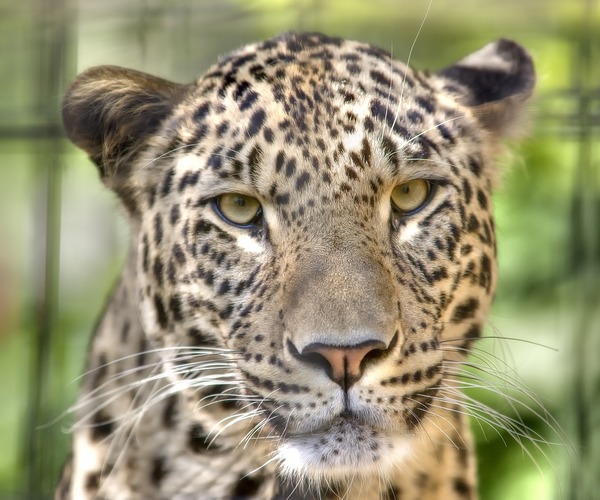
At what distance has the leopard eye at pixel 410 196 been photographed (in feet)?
6.45

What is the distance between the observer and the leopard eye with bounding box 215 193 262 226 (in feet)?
6.44

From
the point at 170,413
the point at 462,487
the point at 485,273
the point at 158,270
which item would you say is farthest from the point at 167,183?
the point at 462,487

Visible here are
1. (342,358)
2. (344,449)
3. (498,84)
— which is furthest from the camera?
(498,84)

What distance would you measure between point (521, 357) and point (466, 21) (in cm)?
117

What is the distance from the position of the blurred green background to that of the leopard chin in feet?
2.03

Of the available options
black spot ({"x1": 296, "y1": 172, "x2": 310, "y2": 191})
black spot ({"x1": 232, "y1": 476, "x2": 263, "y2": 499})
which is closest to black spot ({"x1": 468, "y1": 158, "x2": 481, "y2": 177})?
black spot ({"x1": 296, "y1": 172, "x2": 310, "y2": 191})

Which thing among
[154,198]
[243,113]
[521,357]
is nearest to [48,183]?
[154,198]

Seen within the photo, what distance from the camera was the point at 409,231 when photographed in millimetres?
1976

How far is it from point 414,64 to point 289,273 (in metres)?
0.95

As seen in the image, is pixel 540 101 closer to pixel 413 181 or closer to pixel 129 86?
pixel 413 181

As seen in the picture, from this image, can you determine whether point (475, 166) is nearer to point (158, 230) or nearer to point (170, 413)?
point (158, 230)

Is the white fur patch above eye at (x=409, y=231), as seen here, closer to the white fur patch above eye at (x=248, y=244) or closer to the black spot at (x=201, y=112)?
the white fur patch above eye at (x=248, y=244)

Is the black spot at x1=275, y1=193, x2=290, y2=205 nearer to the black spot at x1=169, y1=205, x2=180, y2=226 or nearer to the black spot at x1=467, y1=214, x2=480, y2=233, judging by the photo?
the black spot at x1=169, y1=205, x2=180, y2=226

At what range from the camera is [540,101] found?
2746mm
